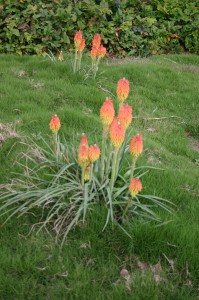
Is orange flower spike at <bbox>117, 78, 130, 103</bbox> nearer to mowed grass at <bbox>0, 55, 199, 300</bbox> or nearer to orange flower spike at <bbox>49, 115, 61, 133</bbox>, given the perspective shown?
orange flower spike at <bbox>49, 115, 61, 133</bbox>

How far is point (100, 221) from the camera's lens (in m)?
3.35

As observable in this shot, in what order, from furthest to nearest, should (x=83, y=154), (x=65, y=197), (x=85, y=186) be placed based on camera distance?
(x=65, y=197) → (x=85, y=186) → (x=83, y=154)

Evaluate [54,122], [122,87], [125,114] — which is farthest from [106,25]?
[125,114]

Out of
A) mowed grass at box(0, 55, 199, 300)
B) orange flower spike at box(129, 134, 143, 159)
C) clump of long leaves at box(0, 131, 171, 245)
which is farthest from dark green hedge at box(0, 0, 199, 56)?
orange flower spike at box(129, 134, 143, 159)

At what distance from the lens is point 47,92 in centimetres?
616

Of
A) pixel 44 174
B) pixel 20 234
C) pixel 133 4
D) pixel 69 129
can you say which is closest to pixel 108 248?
pixel 20 234

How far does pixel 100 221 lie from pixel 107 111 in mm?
844

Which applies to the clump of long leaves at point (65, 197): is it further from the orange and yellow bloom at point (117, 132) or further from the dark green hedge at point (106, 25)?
the dark green hedge at point (106, 25)

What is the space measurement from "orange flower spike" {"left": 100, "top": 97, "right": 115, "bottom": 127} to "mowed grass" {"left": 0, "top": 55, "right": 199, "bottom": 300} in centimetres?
72

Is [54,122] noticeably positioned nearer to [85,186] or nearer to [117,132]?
[85,186]

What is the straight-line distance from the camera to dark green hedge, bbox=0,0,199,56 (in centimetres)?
802

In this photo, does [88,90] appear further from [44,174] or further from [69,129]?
[44,174]

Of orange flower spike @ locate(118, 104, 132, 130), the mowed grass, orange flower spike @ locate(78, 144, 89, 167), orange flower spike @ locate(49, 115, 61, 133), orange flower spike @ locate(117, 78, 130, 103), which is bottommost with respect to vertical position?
the mowed grass

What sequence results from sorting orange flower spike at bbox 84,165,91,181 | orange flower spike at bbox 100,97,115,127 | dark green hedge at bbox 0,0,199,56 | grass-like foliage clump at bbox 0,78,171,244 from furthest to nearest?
dark green hedge at bbox 0,0,199,56 → orange flower spike at bbox 84,165,91,181 → grass-like foliage clump at bbox 0,78,171,244 → orange flower spike at bbox 100,97,115,127
